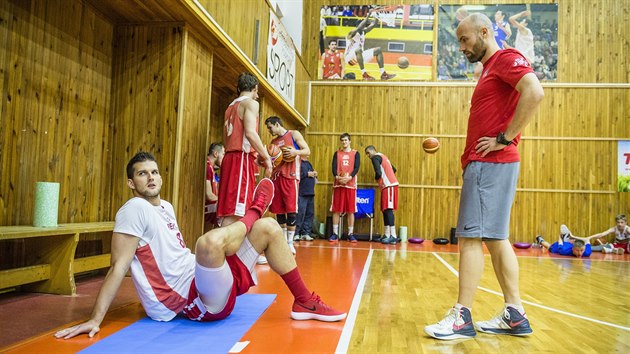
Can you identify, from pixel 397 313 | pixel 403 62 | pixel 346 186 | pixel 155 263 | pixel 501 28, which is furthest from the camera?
pixel 403 62

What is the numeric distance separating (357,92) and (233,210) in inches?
306

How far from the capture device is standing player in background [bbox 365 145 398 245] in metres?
9.68

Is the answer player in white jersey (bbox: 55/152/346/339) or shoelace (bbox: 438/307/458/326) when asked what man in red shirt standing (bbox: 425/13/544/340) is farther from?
player in white jersey (bbox: 55/152/346/339)

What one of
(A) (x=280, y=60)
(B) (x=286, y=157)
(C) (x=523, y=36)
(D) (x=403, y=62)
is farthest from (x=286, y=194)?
(C) (x=523, y=36)

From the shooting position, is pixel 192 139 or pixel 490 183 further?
pixel 192 139

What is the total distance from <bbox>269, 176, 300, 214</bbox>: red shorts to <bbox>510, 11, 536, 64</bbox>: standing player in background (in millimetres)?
7324

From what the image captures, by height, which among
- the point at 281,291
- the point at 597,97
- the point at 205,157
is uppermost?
the point at 597,97

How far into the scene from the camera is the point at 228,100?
8.41 m

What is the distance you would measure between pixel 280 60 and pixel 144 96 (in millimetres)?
3863

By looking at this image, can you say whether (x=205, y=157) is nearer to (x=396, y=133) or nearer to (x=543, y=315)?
(x=543, y=315)

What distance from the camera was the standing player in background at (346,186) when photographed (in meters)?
9.77

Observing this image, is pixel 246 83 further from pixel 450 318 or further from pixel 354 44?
pixel 354 44

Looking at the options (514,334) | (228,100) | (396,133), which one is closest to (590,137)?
(396,133)

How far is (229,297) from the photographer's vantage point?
2557 millimetres
